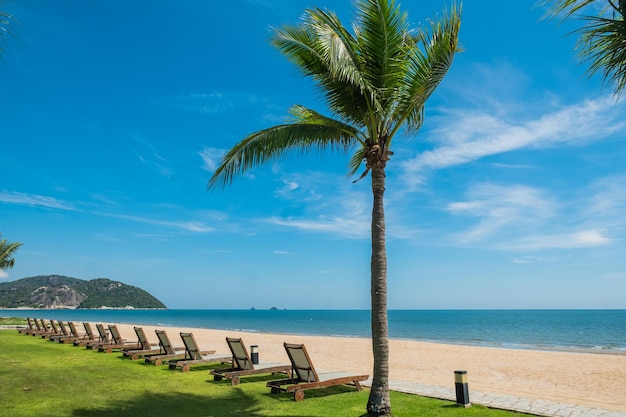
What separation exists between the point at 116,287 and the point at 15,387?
193m

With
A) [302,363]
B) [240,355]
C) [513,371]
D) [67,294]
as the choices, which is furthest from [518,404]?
[67,294]

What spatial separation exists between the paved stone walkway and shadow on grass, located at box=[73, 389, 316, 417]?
120 inches

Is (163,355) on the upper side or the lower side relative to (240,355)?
lower

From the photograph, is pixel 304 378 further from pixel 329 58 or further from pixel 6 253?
pixel 6 253

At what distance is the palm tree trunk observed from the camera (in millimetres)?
6543

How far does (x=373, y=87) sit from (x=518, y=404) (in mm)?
5795

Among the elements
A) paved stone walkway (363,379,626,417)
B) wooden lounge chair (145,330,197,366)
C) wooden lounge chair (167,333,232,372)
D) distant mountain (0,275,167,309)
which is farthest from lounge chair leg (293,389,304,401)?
distant mountain (0,275,167,309)

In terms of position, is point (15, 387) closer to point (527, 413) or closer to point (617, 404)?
point (527, 413)

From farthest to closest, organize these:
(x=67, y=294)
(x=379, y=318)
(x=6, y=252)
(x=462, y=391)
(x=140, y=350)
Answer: (x=67, y=294) < (x=6, y=252) < (x=140, y=350) < (x=462, y=391) < (x=379, y=318)

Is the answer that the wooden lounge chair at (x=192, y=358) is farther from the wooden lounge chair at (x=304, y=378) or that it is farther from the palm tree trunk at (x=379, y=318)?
the palm tree trunk at (x=379, y=318)

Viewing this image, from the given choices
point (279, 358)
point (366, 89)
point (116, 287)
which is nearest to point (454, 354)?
point (279, 358)

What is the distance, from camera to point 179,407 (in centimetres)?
748

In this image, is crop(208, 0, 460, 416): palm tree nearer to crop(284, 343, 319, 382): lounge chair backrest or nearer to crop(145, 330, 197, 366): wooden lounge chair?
crop(284, 343, 319, 382): lounge chair backrest

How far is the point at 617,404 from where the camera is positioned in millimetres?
9195
